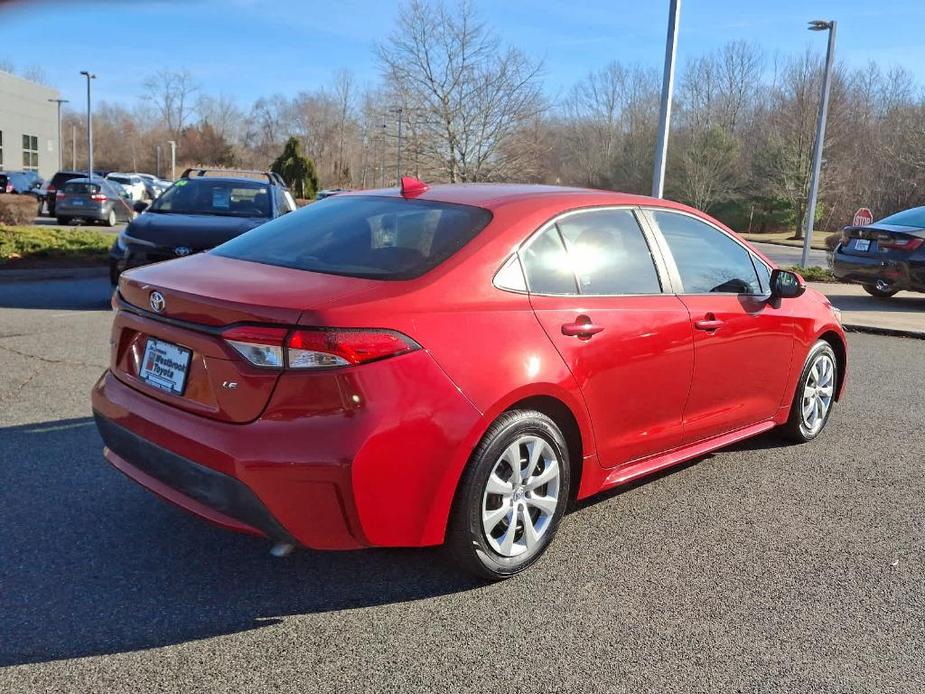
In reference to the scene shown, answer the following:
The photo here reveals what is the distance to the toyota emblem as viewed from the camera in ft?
10.8

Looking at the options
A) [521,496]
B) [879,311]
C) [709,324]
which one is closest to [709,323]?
[709,324]

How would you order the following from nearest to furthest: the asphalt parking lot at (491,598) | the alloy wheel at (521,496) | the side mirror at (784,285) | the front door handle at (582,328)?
the asphalt parking lot at (491,598) → the alloy wheel at (521,496) → the front door handle at (582,328) → the side mirror at (784,285)

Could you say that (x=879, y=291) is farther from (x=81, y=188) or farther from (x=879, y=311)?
(x=81, y=188)

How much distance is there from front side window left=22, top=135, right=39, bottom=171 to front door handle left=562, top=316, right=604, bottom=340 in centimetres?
6609

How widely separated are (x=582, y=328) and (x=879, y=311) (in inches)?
410

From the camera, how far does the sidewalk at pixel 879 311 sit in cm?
1078

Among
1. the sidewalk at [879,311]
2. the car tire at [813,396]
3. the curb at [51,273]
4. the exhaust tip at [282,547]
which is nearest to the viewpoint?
the exhaust tip at [282,547]

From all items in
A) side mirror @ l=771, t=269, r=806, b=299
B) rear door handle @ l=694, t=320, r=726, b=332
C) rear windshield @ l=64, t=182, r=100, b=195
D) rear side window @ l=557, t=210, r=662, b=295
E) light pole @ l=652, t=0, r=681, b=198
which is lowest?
rear door handle @ l=694, t=320, r=726, b=332

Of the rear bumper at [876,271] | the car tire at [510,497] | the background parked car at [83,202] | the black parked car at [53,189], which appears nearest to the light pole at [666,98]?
the rear bumper at [876,271]

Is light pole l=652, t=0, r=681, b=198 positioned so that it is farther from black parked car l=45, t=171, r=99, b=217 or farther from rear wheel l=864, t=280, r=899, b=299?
black parked car l=45, t=171, r=99, b=217

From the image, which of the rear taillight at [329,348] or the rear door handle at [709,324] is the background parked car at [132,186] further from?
the rear taillight at [329,348]

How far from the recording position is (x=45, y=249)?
44.6ft

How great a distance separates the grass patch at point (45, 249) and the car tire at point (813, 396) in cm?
1107

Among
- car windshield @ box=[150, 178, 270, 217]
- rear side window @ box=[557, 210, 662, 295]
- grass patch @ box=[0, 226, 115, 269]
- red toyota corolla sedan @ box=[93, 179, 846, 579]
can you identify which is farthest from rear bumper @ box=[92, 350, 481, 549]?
grass patch @ box=[0, 226, 115, 269]
